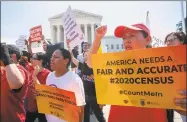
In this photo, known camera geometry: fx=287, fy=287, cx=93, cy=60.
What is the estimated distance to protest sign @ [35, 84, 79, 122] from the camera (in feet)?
9.74

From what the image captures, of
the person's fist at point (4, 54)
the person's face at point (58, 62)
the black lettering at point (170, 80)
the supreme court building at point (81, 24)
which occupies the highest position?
the supreme court building at point (81, 24)

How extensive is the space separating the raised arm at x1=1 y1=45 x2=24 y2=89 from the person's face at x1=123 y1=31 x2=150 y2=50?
0.99 metres

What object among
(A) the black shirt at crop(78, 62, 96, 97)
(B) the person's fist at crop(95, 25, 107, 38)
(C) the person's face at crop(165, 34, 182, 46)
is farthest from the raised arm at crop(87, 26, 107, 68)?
(A) the black shirt at crop(78, 62, 96, 97)

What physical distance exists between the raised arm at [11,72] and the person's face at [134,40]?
0.99 m

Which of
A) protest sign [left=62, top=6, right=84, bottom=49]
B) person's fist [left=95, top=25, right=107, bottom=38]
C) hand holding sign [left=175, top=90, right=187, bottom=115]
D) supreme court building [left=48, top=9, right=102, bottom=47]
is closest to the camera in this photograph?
hand holding sign [left=175, top=90, right=187, bottom=115]

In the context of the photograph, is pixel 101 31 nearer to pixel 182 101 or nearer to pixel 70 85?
pixel 70 85

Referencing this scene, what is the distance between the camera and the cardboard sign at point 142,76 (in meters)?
2.08

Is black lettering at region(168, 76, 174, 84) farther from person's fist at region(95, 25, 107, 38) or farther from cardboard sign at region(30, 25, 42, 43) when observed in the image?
cardboard sign at region(30, 25, 42, 43)

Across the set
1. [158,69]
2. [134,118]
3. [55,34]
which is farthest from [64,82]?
[55,34]

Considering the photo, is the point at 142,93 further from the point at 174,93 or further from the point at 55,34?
the point at 55,34

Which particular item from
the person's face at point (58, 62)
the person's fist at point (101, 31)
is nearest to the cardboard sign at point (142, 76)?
the person's fist at point (101, 31)

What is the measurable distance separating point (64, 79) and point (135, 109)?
1119mm

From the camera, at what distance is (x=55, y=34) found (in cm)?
6028

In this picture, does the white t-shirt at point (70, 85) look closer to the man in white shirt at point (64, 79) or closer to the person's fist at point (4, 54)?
the man in white shirt at point (64, 79)
